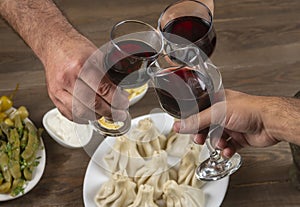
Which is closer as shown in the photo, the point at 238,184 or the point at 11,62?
the point at 238,184

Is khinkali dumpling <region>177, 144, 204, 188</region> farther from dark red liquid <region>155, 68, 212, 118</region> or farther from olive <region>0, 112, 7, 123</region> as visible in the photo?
olive <region>0, 112, 7, 123</region>

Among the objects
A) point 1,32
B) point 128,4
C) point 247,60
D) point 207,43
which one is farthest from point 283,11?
point 1,32

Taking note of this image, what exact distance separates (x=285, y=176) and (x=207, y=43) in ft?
1.90

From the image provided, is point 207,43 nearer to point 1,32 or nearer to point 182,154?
point 182,154

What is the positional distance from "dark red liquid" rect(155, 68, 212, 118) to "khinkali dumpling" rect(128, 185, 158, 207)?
39 centimetres

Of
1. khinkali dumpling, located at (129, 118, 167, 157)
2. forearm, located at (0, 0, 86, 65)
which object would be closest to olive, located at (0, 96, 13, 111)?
forearm, located at (0, 0, 86, 65)

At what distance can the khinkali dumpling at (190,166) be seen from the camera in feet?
5.15

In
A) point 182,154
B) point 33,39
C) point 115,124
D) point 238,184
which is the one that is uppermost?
point 33,39

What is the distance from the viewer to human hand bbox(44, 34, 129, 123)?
1.17 meters

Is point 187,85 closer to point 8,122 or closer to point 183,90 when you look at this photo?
point 183,90

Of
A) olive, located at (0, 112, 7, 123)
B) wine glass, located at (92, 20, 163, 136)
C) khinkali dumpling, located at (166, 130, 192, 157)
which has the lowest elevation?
khinkali dumpling, located at (166, 130, 192, 157)

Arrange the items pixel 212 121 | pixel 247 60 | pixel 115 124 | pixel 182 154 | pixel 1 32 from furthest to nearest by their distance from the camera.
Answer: pixel 1 32, pixel 247 60, pixel 182 154, pixel 115 124, pixel 212 121

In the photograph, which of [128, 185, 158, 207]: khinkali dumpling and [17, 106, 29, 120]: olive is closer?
[128, 185, 158, 207]: khinkali dumpling

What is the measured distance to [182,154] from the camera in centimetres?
161
